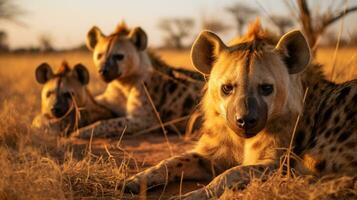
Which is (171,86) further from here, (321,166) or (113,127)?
(321,166)

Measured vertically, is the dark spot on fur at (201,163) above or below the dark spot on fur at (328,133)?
below

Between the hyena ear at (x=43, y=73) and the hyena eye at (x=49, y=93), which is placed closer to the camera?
the hyena eye at (x=49, y=93)

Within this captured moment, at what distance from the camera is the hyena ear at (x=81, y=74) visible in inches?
235

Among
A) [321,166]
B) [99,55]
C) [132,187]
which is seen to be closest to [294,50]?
[321,166]

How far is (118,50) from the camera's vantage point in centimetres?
628

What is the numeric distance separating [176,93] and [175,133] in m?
0.53

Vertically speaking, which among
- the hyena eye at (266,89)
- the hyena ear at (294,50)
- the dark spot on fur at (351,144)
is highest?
the hyena ear at (294,50)

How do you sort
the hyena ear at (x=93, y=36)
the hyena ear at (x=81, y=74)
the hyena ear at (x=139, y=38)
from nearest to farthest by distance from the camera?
the hyena ear at (x=81, y=74), the hyena ear at (x=139, y=38), the hyena ear at (x=93, y=36)

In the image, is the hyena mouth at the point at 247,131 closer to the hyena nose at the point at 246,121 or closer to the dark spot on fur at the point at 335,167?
the hyena nose at the point at 246,121

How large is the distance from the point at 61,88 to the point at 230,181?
3239 millimetres

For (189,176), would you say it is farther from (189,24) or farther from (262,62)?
(189,24)

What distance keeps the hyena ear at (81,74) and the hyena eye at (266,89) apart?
3.34m

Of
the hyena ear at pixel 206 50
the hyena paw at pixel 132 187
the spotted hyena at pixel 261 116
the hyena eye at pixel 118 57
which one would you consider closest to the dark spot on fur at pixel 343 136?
the spotted hyena at pixel 261 116

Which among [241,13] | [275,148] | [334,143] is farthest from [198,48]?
[241,13]
